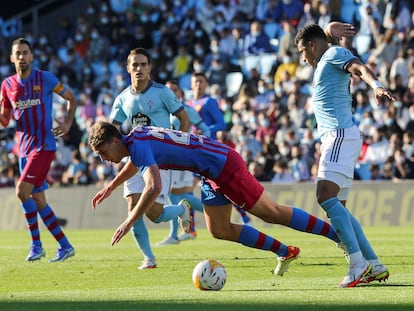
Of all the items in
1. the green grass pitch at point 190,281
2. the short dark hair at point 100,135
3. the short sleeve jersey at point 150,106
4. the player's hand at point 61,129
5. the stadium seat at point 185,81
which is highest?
the stadium seat at point 185,81

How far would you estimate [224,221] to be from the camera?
9508mm

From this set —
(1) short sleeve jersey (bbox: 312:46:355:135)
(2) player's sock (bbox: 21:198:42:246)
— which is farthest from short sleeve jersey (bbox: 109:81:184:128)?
(1) short sleeve jersey (bbox: 312:46:355:135)

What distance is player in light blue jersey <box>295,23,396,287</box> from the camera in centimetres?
903

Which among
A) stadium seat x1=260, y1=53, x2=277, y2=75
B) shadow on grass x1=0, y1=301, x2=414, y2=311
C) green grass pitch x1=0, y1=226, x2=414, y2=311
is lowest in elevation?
green grass pitch x1=0, y1=226, x2=414, y2=311

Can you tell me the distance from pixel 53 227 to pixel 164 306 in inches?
224

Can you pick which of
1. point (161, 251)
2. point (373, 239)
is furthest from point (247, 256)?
point (373, 239)

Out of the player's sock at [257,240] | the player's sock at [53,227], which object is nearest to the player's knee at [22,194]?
the player's sock at [53,227]

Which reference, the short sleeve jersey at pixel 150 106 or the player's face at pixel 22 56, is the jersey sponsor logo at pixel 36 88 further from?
the short sleeve jersey at pixel 150 106

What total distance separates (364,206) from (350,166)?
36.1 feet

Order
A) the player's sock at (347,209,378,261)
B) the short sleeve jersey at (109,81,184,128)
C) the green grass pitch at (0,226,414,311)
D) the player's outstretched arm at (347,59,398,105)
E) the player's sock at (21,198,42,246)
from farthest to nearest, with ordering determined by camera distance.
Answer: the player's sock at (21,198,42,246) → the short sleeve jersey at (109,81,184,128) → the player's sock at (347,209,378,261) → the player's outstretched arm at (347,59,398,105) → the green grass pitch at (0,226,414,311)

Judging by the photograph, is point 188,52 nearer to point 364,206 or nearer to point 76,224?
point 76,224

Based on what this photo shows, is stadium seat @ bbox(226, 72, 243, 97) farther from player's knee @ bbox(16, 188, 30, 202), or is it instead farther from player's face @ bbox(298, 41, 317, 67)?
player's face @ bbox(298, 41, 317, 67)

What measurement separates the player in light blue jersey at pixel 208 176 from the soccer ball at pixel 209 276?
67cm

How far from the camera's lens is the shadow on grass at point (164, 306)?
7.50 meters
